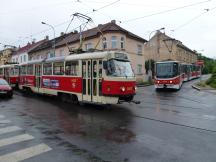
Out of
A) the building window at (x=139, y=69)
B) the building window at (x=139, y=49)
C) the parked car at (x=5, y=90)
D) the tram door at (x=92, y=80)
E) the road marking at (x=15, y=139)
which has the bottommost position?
the road marking at (x=15, y=139)

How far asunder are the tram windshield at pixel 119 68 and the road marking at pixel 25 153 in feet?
23.3

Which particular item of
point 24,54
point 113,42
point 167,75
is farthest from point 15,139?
point 24,54

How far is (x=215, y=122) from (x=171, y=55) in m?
56.8

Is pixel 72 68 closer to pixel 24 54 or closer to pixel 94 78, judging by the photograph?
pixel 94 78

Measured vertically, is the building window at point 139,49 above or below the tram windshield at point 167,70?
above

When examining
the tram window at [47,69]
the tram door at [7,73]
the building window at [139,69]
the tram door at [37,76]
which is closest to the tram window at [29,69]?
the tram door at [37,76]

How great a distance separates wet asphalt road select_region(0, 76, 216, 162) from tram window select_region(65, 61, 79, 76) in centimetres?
370

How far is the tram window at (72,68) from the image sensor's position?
660 inches

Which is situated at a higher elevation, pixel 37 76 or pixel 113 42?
pixel 113 42

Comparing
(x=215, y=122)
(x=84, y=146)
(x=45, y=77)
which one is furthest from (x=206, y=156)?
(x=45, y=77)

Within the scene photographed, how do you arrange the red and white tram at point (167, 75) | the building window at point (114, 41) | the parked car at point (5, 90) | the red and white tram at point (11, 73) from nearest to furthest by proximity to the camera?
1. the parked car at point (5, 90)
2. the red and white tram at point (167, 75)
3. the red and white tram at point (11, 73)
4. the building window at point (114, 41)

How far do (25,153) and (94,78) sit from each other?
828 cm

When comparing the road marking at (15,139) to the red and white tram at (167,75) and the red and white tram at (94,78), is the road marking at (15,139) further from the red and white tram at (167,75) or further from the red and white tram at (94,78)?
the red and white tram at (167,75)

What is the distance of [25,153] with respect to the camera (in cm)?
719
